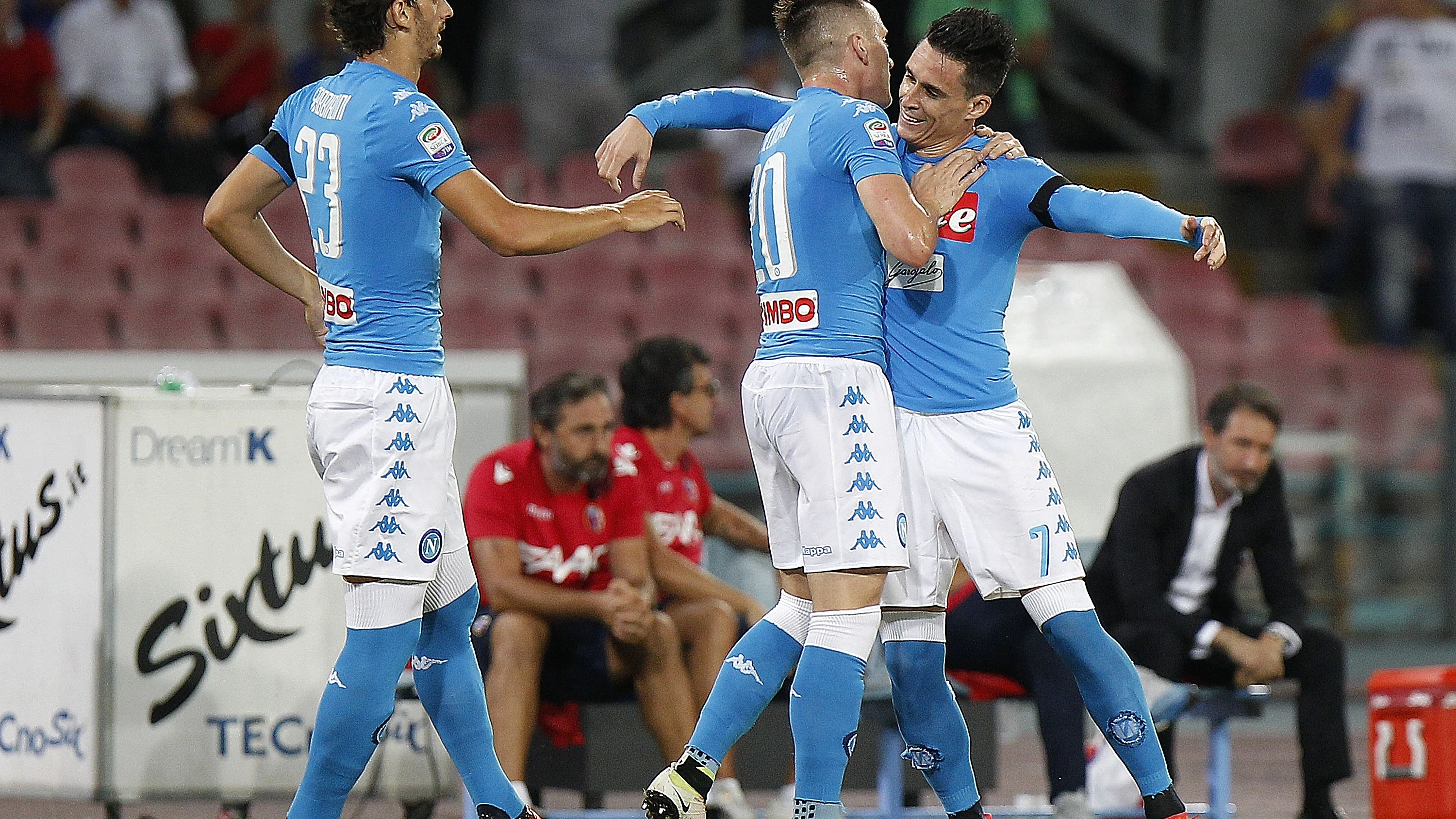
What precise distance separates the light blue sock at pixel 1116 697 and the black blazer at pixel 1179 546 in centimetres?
136

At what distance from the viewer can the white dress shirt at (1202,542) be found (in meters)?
5.55

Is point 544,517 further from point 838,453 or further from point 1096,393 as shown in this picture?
point 1096,393

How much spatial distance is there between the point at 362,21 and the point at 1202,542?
3.11 m

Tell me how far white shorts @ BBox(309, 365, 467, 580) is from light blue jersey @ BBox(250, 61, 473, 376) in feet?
0.19

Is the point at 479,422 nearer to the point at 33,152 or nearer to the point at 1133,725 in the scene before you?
the point at 1133,725

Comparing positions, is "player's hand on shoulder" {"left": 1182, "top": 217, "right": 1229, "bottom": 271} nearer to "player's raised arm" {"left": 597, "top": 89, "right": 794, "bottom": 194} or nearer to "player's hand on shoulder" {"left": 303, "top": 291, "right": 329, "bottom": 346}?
"player's raised arm" {"left": 597, "top": 89, "right": 794, "bottom": 194}

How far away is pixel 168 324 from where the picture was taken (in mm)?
9297

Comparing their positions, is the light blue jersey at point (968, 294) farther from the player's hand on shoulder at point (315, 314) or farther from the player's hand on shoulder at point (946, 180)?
the player's hand on shoulder at point (315, 314)

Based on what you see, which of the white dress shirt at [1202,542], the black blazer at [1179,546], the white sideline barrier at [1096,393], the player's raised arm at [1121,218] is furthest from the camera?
the white sideline barrier at [1096,393]

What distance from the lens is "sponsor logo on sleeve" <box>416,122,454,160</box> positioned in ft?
12.0

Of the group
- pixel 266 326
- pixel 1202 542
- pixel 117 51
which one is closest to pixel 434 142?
pixel 1202 542

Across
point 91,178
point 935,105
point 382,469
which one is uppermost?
point 91,178

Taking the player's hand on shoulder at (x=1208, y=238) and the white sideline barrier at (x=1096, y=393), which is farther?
the white sideline barrier at (x=1096, y=393)

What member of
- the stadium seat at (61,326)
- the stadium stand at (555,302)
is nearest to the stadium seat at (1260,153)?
the stadium stand at (555,302)
